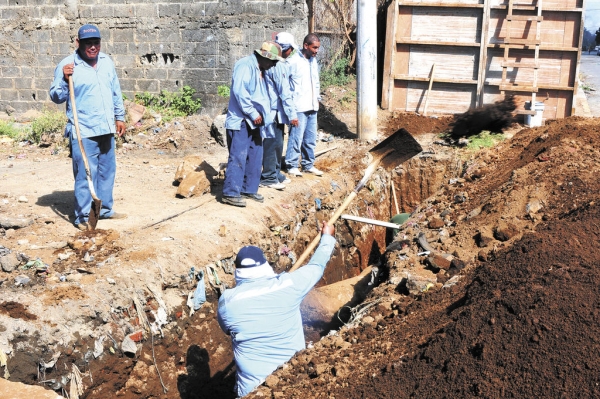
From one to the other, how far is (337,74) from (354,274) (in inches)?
203

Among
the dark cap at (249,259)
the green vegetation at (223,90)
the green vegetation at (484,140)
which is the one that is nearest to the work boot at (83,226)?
the dark cap at (249,259)

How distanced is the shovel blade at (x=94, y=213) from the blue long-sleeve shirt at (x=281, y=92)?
2.30 meters

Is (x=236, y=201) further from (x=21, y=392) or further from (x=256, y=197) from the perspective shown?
(x=21, y=392)

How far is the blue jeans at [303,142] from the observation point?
821 cm

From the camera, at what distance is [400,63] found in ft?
37.0

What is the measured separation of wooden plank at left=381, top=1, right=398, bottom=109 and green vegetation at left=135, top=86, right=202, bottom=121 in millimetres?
3296

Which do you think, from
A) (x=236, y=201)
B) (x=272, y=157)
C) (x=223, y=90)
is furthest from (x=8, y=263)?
(x=223, y=90)

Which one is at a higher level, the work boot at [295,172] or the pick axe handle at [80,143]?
the pick axe handle at [80,143]

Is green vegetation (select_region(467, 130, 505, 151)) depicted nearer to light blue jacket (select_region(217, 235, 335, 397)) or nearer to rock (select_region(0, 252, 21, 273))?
light blue jacket (select_region(217, 235, 335, 397))

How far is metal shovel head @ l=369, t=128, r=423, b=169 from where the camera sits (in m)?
5.98

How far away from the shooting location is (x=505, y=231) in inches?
230

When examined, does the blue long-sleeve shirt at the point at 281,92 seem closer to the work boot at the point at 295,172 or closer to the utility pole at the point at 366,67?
the work boot at the point at 295,172

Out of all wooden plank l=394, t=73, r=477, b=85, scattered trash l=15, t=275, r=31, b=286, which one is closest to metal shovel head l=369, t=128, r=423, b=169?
scattered trash l=15, t=275, r=31, b=286

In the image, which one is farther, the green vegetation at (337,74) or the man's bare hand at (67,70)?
the green vegetation at (337,74)
